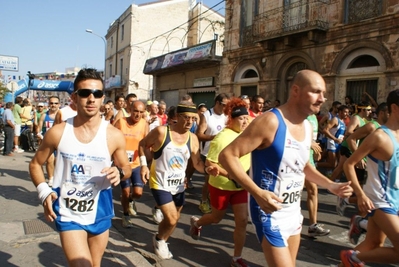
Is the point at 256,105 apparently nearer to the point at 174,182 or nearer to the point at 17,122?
the point at 174,182

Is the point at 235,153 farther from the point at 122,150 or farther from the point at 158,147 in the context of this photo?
the point at 158,147

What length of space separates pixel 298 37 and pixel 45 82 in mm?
19089

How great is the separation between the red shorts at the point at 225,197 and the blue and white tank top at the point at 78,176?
1.72 m

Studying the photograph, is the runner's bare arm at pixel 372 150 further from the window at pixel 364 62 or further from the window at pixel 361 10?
the window at pixel 361 10

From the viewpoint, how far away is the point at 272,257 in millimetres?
2545

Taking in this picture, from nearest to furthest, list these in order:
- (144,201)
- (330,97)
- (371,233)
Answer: (371,233), (144,201), (330,97)

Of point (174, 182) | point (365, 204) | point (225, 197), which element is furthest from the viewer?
point (174, 182)

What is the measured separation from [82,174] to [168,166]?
5.59ft

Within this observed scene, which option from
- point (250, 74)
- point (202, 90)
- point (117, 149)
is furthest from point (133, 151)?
point (202, 90)

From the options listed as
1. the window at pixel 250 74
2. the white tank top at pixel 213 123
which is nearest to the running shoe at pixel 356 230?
the white tank top at pixel 213 123

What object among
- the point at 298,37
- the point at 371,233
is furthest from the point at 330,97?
the point at 371,233

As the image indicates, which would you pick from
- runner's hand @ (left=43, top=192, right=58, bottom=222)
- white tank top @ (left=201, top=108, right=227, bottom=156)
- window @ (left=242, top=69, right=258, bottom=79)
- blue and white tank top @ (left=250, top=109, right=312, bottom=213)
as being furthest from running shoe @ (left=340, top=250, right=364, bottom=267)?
window @ (left=242, top=69, right=258, bottom=79)

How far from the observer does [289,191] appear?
271 cm

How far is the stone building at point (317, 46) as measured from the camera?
12.6 metres
